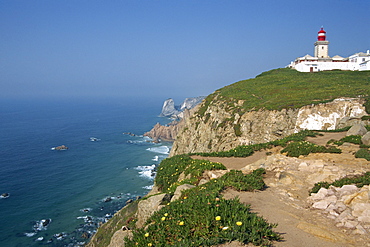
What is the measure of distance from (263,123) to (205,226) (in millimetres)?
29421

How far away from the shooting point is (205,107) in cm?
4972

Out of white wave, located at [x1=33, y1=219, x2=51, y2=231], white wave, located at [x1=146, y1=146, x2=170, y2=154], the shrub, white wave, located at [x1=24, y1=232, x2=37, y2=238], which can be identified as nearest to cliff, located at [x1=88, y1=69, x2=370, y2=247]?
the shrub

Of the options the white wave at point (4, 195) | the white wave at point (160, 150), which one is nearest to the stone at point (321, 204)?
the white wave at point (4, 195)

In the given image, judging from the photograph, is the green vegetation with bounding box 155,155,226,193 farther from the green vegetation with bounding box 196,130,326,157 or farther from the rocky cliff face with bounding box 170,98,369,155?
the rocky cliff face with bounding box 170,98,369,155

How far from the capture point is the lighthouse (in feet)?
210

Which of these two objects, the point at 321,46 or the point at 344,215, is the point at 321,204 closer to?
the point at 344,215

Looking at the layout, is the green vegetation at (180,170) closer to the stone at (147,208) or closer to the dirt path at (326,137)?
the stone at (147,208)

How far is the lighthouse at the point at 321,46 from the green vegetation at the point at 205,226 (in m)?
69.5

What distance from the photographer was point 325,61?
201ft

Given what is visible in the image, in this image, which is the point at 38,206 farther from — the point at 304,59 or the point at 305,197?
the point at 304,59

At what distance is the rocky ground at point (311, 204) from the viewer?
20.3 feet

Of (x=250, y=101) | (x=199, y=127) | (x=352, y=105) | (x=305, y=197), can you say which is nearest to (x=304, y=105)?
(x=352, y=105)

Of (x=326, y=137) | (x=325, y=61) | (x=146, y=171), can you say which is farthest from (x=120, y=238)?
(x=325, y=61)

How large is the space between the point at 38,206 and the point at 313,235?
4640 cm
